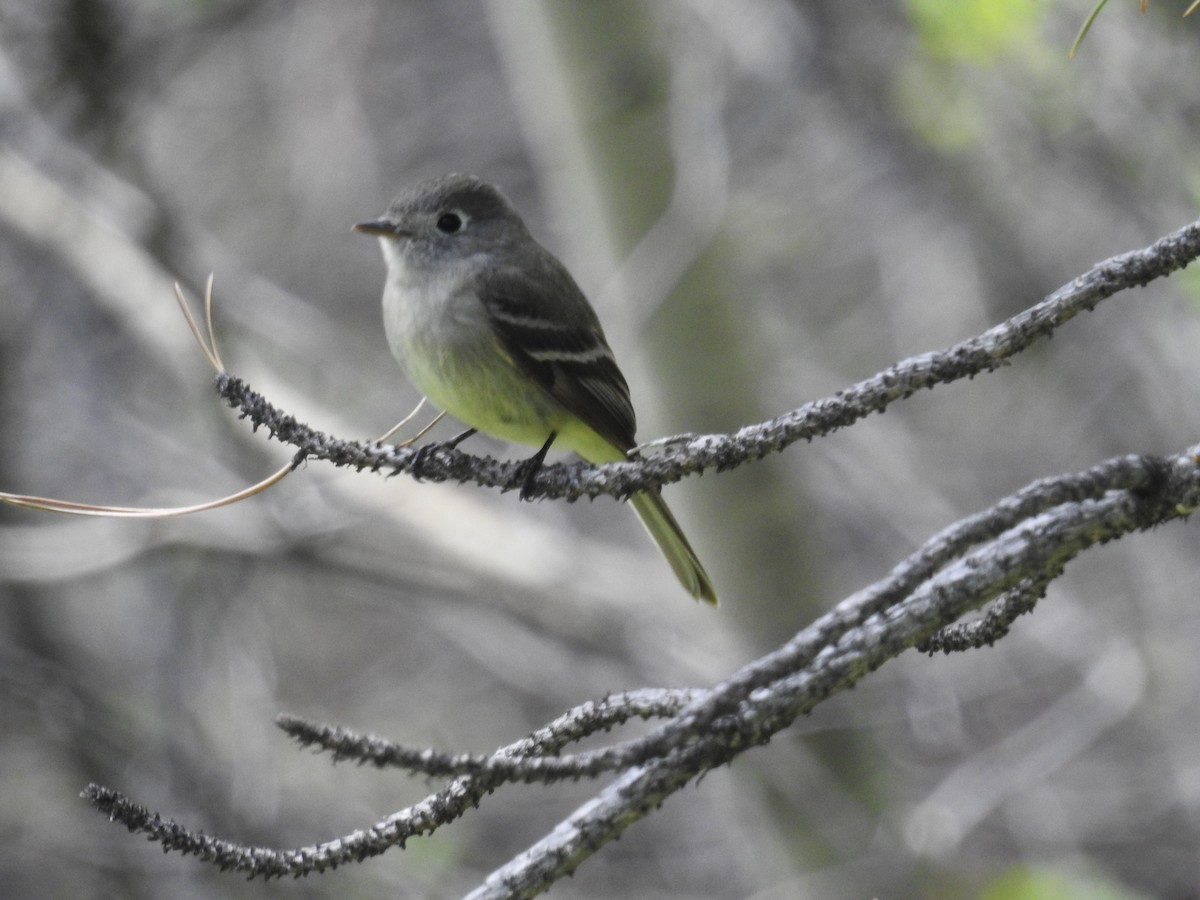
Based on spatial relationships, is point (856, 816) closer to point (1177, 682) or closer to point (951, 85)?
point (1177, 682)

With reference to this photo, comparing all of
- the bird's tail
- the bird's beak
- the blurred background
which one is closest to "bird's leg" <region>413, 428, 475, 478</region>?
the bird's tail

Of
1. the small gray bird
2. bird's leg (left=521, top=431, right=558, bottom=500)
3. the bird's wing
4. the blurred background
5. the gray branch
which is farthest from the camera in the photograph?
the blurred background

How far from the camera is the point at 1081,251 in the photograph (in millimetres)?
5438

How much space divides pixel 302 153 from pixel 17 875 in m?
4.18

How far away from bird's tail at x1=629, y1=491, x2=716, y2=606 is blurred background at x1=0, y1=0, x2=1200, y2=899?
1252mm

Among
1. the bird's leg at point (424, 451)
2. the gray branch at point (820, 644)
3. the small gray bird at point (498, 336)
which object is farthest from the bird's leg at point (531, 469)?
the gray branch at point (820, 644)

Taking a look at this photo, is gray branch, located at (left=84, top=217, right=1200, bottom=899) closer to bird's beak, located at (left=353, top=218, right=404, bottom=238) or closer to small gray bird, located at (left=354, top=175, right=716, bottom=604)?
small gray bird, located at (left=354, top=175, right=716, bottom=604)

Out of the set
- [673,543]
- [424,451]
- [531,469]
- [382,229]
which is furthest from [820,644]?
[382,229]

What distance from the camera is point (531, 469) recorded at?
2.45 meters

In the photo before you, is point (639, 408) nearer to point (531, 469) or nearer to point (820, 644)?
point (531, 469)

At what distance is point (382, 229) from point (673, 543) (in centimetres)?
116

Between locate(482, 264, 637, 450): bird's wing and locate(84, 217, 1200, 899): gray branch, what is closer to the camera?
locate(84, 217, 1200, 899): gray branch

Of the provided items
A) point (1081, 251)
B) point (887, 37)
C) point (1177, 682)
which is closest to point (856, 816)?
point (1177, 682)

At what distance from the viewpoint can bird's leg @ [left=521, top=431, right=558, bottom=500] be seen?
2056 millimetres
